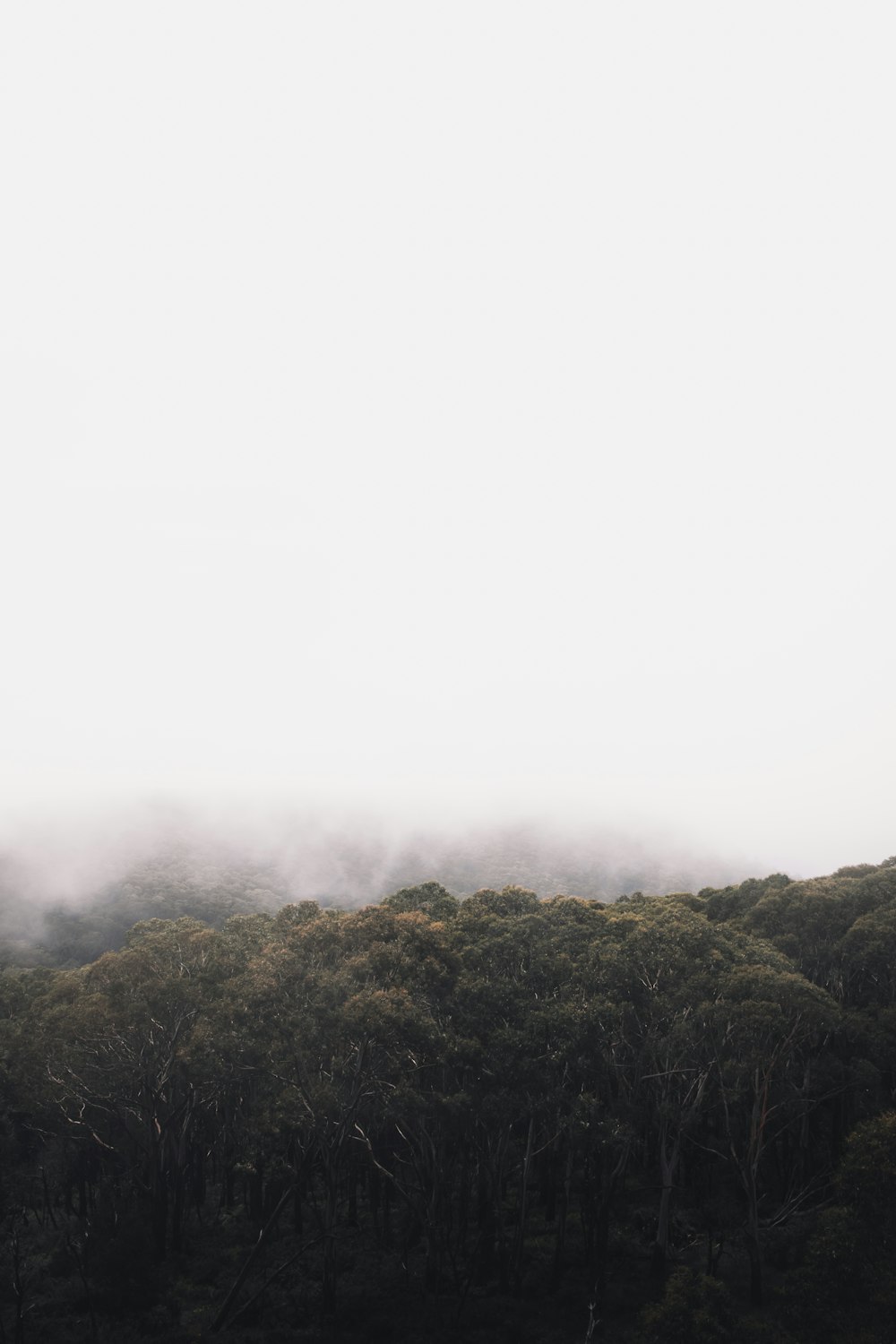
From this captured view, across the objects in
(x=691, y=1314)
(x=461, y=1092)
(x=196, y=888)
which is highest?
(x=461, y=1092)

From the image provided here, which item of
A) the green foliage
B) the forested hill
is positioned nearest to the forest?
the green foliage

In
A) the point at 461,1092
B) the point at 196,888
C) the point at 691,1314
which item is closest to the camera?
the point at 691,1314

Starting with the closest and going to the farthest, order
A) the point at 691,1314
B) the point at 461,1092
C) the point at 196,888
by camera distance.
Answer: the point at 691,1314 < the point at 461,1092 < the point at 196,888

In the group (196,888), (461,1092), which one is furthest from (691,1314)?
(196,888)

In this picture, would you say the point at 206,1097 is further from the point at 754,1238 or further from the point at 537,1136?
the point at 754,1238

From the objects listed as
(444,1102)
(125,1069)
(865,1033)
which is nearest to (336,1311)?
(444,1102)

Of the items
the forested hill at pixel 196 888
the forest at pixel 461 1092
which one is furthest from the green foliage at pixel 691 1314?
the forested hill at pixel 196 888

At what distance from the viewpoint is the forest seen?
3045cm

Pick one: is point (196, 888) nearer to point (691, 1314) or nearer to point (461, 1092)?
point (461, 1092)

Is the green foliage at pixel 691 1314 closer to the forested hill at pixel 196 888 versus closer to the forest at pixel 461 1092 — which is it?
the forest at pixel 461 1092

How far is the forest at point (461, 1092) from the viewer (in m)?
30.5

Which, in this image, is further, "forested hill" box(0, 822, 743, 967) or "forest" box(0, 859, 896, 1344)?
"forested hill" box(0, 822, 743, 967)

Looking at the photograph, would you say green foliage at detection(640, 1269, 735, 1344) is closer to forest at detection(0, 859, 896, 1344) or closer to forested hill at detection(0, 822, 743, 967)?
forest at detection(0, 859, 896, 1344)

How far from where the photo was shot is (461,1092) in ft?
→ 101
